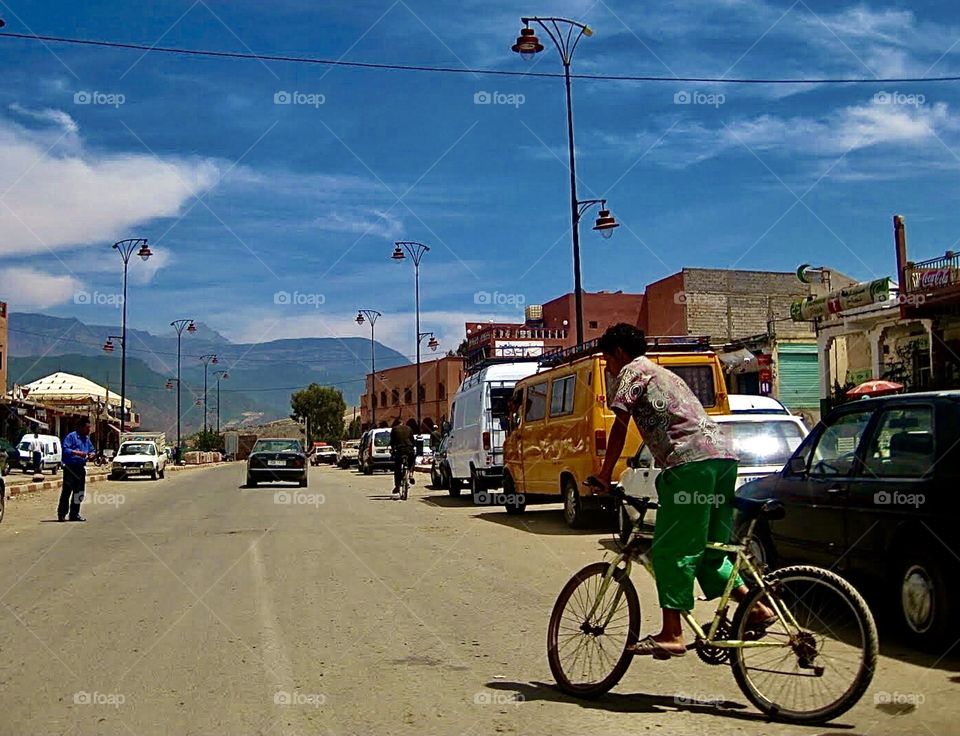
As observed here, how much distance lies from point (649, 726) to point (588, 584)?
905 millimetres

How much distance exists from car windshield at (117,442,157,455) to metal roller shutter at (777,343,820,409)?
25.0 metres

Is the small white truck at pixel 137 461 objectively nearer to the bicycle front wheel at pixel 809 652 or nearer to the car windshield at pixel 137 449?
the car windshield at pixel 137 449

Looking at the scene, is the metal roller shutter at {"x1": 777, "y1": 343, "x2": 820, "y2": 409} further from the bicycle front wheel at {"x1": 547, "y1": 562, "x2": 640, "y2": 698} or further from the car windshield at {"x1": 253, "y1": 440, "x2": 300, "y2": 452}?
the bicycle front wheel at {"x1": 547, "y1": 562, "x2": 640, "y2": 698}

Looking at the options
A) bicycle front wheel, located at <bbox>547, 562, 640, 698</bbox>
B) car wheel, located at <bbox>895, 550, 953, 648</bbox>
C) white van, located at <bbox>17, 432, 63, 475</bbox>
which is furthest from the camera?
white van, located at <bbox>17, 432, 63, 475</bbox>

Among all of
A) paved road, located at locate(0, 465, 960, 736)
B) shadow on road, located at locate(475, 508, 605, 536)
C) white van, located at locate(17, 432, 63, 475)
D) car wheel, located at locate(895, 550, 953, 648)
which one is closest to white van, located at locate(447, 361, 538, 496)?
shadow on road, located at locate(475, 508, 605, 536)

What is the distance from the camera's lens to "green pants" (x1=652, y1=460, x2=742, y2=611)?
5.22m

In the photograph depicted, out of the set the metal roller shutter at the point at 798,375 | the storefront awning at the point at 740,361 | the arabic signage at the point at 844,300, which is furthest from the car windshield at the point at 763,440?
the storefront awning at the point at 740,361

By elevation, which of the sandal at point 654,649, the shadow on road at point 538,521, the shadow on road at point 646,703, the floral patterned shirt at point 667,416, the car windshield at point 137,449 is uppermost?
the floral patterned shirt at point 667,416

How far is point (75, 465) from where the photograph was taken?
1672 centimetres

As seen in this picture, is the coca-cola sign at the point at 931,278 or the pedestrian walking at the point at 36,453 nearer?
the coca-cola sign at the point at 931,278

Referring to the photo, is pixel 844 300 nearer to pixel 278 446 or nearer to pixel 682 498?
pixel 278 446

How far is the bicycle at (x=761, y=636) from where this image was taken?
195 inches

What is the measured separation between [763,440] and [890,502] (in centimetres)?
545

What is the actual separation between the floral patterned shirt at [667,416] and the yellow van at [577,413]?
7433 millimetres
